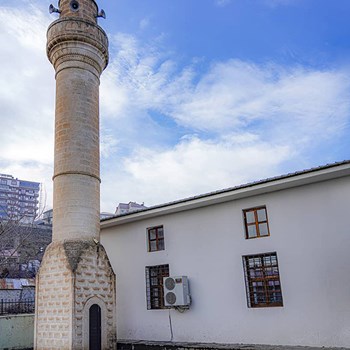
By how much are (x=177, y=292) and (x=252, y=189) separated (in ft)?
11.5

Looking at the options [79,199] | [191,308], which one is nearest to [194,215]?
[191,308]

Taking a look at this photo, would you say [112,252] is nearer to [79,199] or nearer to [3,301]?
[79,199]

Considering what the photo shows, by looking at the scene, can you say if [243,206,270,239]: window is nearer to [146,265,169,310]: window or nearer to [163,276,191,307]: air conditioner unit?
[163,276,191,307]: air conditioner unit

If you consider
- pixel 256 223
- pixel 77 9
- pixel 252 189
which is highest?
pixel 77 9

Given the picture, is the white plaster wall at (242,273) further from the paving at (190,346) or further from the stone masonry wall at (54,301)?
the stone masonry wall at (54,301)

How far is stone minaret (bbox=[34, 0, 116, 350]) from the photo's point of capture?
9.92 meters

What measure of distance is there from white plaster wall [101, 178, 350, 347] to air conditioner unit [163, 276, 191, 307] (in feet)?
0.91

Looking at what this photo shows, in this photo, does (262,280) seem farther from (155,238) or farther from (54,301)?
(54,301)

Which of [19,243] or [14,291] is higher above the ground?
[19,243]

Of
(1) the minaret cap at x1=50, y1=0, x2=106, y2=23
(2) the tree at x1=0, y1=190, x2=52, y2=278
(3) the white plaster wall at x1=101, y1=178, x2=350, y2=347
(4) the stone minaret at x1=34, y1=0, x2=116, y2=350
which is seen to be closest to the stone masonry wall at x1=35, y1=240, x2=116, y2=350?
(4) the stone minaret at x1=34, y1=0, x2=116, y2=350

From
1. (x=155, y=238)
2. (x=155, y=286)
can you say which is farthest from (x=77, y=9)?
(x=155, y=286)

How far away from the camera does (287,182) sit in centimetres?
948

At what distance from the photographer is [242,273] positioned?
33.6 ft

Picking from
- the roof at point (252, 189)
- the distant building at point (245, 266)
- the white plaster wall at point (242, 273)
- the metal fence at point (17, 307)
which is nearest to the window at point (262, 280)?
the distant building at point (245, 266)
